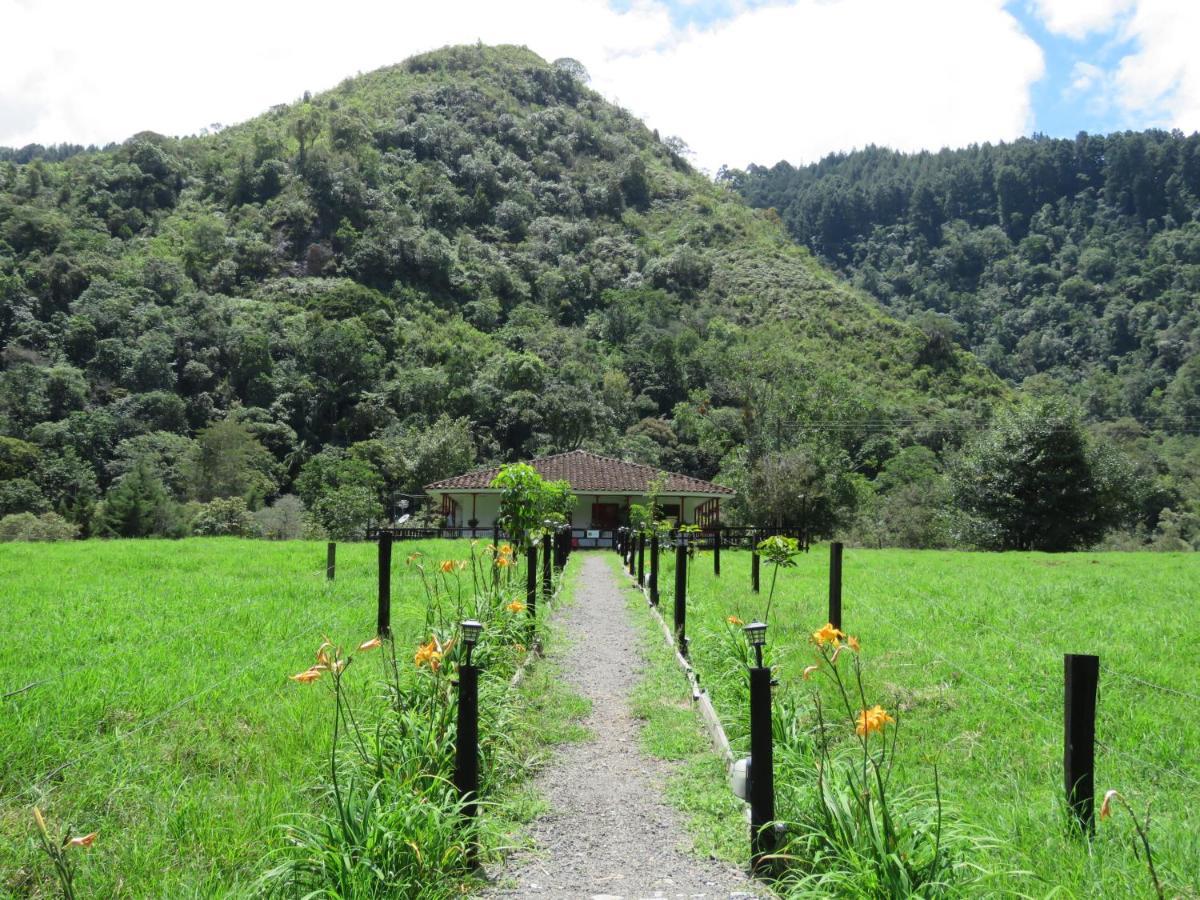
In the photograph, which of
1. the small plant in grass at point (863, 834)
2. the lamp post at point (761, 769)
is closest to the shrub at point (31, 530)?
the lamp post at point (761, 769)

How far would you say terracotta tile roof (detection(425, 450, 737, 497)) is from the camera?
37.1m

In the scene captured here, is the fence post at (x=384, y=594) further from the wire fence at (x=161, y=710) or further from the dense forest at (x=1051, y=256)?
the dense forest at (x=1051, y=256)

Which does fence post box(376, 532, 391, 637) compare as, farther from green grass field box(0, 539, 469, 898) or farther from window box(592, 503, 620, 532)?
window box(592, 503, 620, 532)

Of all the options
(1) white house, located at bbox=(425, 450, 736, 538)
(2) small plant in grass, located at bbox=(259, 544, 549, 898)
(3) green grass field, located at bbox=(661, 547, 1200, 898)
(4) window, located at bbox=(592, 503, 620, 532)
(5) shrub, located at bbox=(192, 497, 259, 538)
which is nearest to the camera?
(2) small plant in grass, located at bbox=(259, 544, 549, 898)

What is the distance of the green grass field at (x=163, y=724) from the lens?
3740 mm

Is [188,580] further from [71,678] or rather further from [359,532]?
[359,532]

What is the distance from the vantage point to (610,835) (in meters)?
4.45

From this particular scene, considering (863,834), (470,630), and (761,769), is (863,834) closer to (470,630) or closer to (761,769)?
(761,769)

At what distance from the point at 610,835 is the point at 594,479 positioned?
109ft

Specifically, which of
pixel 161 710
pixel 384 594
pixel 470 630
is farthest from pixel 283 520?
pixel 470 630

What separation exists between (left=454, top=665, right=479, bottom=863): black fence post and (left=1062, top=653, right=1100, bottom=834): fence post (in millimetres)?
2542

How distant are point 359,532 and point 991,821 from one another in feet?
109

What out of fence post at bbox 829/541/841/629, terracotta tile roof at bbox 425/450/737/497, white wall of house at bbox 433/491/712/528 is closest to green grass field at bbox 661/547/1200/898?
fence post at bbox 829/541/841/629

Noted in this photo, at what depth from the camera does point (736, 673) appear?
22.3ft
